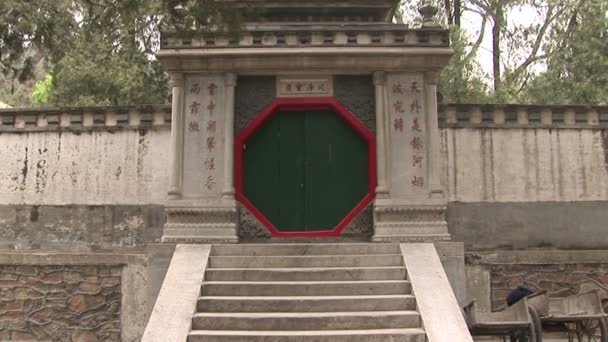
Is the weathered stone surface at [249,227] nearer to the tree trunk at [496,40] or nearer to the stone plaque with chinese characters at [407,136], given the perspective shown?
the stone plaque with chinese characters at [407,136]

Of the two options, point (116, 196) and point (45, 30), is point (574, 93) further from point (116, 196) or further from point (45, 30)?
point (45, 30)

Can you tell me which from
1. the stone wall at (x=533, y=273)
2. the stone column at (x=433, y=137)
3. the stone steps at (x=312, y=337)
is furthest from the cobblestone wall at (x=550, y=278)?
the stone steps at (x=312, y=337)

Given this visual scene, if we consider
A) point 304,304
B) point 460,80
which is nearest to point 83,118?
point 304,304

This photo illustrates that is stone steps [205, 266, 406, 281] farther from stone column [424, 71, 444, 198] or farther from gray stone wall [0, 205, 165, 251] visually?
gray stone wall [0, 205, 165, 251]

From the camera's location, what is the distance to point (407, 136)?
8289 millimetres

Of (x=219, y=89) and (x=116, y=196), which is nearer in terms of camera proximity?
(x=219, y=89)

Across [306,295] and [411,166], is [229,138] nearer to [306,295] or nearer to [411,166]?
[411,166]

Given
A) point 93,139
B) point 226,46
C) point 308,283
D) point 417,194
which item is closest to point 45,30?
point 226,46

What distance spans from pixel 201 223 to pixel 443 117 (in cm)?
443

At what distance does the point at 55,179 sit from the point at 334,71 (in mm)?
4876

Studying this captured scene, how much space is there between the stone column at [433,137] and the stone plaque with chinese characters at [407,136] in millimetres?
57

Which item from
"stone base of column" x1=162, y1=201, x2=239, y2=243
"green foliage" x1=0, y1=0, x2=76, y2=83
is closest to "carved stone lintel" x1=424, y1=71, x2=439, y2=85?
"stone base of column" x1=162, y1=201, x2=239, y2=243

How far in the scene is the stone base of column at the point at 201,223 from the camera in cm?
795

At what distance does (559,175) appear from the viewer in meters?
10.3
